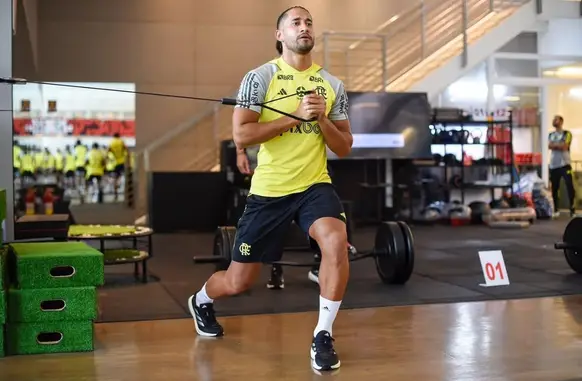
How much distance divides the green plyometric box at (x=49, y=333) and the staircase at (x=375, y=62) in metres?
7.89

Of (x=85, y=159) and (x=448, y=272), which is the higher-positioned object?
(x=85, y=159)

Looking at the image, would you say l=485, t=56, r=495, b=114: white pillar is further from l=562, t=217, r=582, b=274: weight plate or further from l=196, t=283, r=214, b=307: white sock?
l=196, t=283, r=214, b=307: white sock

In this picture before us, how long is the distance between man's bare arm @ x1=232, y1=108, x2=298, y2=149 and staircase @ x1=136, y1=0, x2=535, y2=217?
7809 millimetres

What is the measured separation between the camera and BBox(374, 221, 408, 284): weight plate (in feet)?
16.4

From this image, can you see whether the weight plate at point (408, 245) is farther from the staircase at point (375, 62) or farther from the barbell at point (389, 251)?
the staircase at point (375, 62)

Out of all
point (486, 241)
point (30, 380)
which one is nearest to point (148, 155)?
point (486, 241)

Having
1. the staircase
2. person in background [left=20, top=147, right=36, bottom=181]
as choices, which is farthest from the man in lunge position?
person in background [left=20, top=147, right=36, bottom=181]

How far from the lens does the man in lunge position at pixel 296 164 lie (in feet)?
9.80

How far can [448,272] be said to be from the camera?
591 centimetres

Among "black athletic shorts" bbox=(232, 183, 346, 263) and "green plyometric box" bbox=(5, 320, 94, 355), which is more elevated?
"black athletic shorts" bbox=(232, 183, 346, 263)

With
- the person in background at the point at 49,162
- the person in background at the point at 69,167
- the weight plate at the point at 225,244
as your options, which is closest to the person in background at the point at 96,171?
the person in background at the point at 69,167

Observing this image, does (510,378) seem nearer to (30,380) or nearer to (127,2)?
(30,380)

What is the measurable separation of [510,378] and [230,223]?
271 inches

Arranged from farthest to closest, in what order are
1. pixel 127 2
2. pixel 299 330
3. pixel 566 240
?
pixel 127 2 < pixel 566 240 < pixel 299 330
